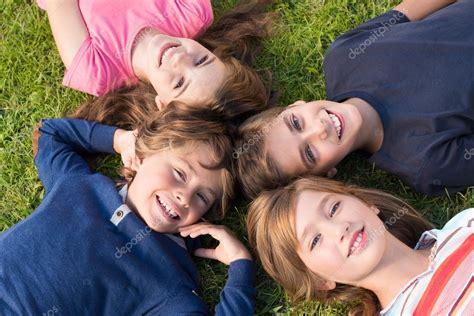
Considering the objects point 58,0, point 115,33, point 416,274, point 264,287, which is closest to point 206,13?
point 115,33

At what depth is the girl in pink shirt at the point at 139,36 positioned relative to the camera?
12.7 feet

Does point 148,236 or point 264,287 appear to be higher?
point 148,236

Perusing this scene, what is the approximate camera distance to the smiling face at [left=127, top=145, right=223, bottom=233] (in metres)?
3.34

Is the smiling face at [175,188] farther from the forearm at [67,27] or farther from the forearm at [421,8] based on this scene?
the forearm at [421,8]

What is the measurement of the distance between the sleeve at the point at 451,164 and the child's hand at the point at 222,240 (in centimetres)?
113

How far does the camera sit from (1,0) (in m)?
4.44

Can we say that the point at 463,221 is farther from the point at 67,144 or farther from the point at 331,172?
the point at 67,144

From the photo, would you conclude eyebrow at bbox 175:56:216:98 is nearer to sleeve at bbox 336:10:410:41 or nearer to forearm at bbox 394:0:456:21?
sleeve at bbox 336:10:410:41

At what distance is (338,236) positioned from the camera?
295 centimetres

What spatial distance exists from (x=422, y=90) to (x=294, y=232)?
1150 mm

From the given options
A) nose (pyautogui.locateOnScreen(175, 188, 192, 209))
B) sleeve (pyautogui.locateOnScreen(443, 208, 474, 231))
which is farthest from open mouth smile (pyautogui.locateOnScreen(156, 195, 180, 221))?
sleeve (pyautogui.locateOnScreen(443, 208, 474, 231))

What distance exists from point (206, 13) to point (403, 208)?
6.15ft

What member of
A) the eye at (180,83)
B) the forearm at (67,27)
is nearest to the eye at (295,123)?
the eye at (180,83)

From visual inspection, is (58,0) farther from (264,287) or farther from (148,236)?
(264,287)
